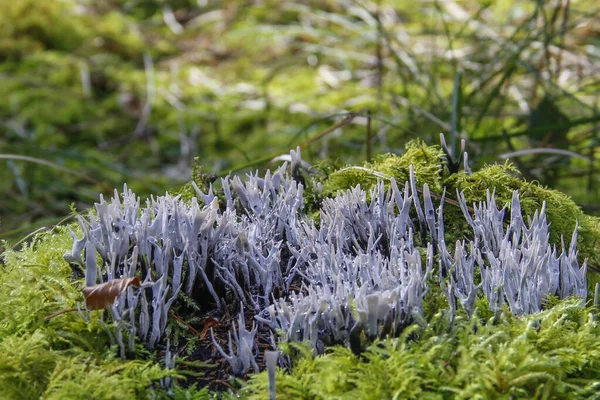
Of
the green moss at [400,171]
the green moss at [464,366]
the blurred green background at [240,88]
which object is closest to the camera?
the green moss at [464,366]

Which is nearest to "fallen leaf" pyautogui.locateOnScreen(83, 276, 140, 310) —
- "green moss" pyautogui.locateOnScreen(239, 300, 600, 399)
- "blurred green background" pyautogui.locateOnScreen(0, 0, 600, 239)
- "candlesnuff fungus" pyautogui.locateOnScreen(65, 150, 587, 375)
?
"candlesnuff fungus" pyautogui.locateOnScreen(65, 150, 587, 375)

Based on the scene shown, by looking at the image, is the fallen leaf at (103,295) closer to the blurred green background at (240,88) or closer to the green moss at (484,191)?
the green moss at (484,191)

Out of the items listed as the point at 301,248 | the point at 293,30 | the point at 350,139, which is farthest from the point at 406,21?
the point at 301,248

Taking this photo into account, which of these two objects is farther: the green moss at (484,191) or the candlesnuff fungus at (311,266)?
the green moss at (484,191)

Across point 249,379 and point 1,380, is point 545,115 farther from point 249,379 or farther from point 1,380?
point 1,380

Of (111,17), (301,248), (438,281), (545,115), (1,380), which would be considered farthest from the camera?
(111,17)

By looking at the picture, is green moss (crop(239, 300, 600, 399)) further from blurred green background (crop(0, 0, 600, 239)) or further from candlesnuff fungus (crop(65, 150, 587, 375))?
blurred green background (crop(0, 0, 600, 239))

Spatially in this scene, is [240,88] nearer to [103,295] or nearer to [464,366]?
[103,295]

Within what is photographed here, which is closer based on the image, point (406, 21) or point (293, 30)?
point (293, 30)

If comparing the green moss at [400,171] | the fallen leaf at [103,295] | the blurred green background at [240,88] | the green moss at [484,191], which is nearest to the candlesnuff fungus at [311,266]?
the fallen leaf at [103,295]
